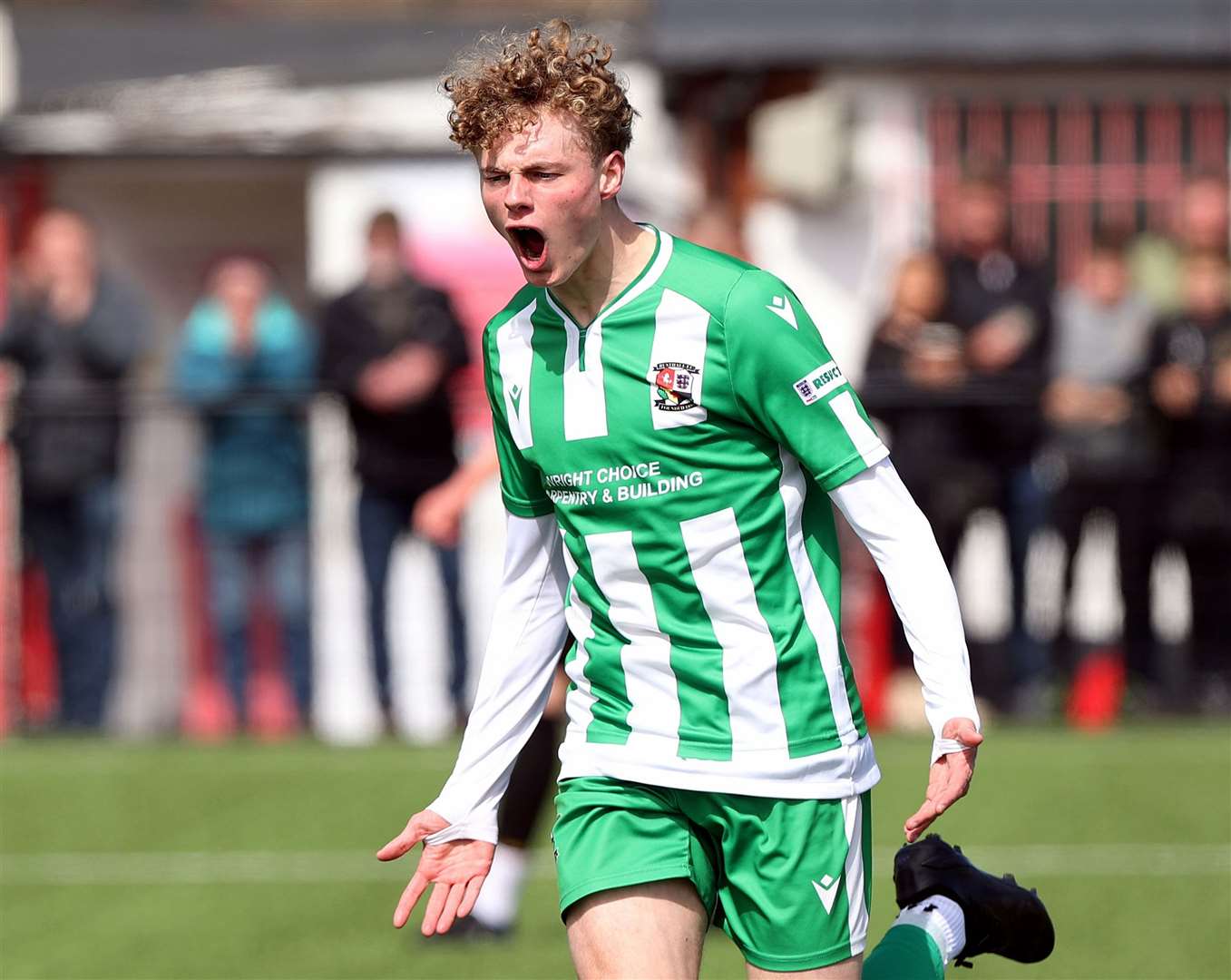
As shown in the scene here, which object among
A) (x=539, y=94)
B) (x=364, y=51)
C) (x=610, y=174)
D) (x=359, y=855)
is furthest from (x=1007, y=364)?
(x=539, y=94)

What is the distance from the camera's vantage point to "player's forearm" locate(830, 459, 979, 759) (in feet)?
11.8

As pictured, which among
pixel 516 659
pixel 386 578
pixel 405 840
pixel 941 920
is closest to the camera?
pixel 405 840

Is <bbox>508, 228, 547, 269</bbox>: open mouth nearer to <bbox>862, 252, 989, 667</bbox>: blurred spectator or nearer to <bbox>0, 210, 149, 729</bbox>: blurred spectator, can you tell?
<bbox>862, 252, 989, 667</bbox>: blurred spectator

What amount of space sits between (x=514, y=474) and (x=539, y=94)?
73 centimetres

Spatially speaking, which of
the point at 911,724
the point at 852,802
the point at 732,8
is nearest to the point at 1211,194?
the point at 911,724

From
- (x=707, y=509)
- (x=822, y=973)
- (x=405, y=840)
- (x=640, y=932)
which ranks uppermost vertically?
(x=707, y=509)

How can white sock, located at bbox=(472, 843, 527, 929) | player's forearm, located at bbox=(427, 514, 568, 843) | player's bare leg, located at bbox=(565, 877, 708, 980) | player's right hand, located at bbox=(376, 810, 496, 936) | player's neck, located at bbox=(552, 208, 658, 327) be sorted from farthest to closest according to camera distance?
white sock, located at bbox=(472, 843, 527, 929), player's forearm, located at bbox=(427, 514, 568, 843), player's right hand, located at bbox=(376, 810, 496, 936), player's neck, located at bbox=(552, 208, 658, 327), player's bare leg, located at bbox=(565, 877, 708, 980)

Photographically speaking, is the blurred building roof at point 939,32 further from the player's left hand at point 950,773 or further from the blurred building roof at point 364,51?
the player's left hand at point 950,773

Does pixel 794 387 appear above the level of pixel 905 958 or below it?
above

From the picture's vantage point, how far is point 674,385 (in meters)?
3.70

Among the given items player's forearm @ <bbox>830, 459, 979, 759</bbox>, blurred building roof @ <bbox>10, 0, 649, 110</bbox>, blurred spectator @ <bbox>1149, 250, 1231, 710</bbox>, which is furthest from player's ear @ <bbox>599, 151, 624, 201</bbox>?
blurred building roof @ <bbox>10, 0, 649, 110</bbox>

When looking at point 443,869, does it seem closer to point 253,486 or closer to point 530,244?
point 530,244

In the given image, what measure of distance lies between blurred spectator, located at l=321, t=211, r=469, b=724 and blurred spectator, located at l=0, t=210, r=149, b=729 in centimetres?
123

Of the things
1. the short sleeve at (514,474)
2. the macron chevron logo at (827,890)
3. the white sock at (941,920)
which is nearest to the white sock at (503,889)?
the white sock at (941,920)
